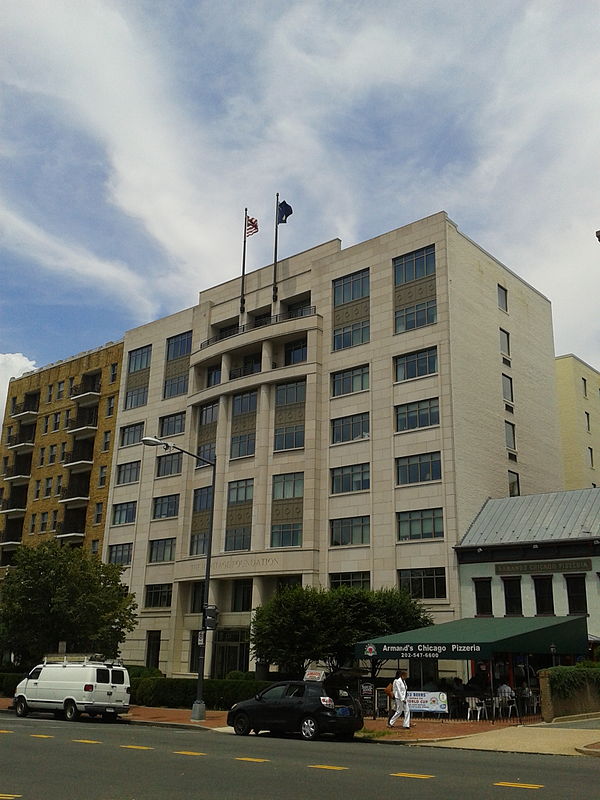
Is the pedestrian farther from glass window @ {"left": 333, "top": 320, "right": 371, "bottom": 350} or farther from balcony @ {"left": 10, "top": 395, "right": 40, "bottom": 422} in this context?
balcony @ {"left": 10, "top": 395, "right": 40, "bottom": 422}

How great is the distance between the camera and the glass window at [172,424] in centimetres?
5916

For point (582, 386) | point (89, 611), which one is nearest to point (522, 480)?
point (582, 386)

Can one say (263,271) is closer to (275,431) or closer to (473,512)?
(275,431)

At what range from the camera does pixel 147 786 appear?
504 inches

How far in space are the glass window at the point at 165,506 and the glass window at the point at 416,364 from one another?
63.8 ft

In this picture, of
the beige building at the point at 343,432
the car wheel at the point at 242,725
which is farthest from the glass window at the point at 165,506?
the car wheel at the point at 242,725

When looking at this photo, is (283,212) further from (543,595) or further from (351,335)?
(543,595)

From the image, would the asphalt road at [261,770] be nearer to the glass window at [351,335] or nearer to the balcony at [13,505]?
the glass window at [351,335]

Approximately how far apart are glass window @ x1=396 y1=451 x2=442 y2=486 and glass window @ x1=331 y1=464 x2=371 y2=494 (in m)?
2.07

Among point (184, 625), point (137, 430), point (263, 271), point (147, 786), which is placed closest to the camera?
point (147, 786)

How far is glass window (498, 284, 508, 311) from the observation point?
51.6 metres

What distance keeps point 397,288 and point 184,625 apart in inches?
1011

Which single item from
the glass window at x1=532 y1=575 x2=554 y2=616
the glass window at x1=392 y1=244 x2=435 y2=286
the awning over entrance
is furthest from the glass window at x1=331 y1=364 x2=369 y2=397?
the awning over entrance

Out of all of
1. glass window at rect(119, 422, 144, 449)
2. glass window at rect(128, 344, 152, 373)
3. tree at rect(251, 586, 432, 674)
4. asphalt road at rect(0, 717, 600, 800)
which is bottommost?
asphalt road at rect(0, 717, 600, 800)
